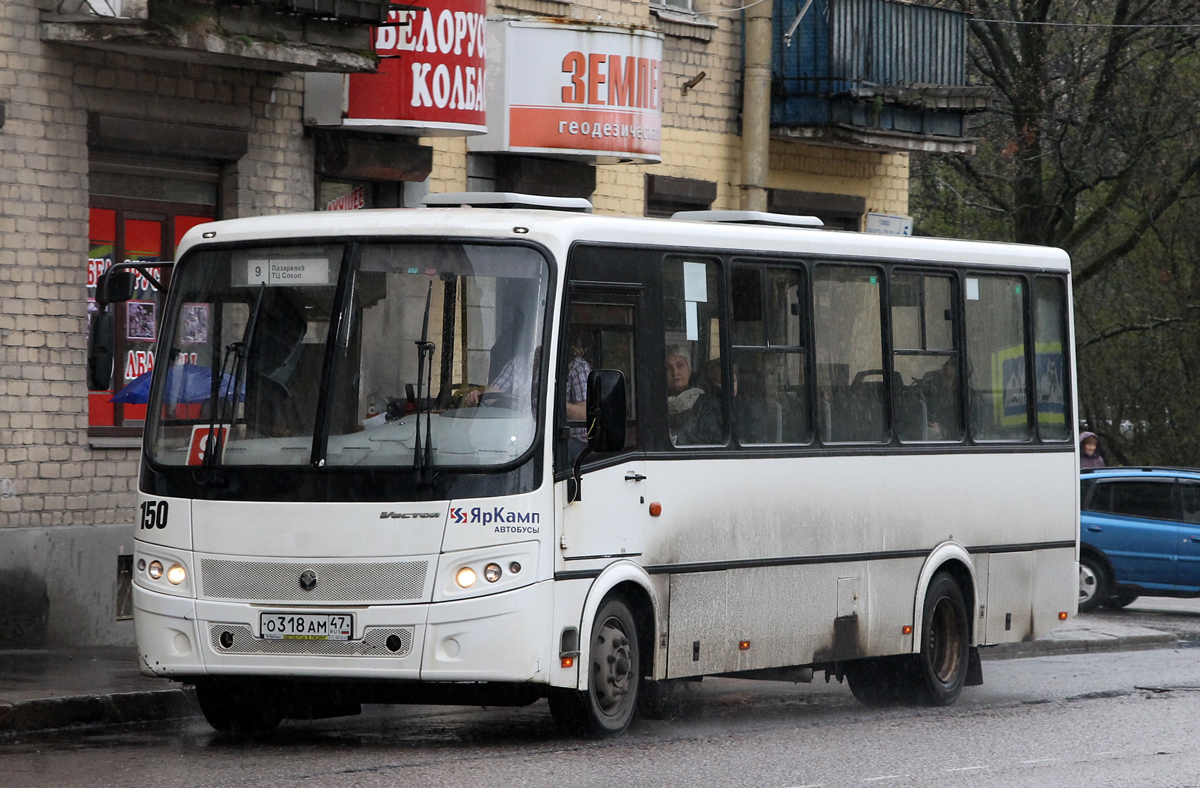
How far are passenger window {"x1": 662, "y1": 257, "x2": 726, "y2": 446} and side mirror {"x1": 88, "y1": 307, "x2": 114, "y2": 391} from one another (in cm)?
290

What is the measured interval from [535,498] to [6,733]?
3.10 meters

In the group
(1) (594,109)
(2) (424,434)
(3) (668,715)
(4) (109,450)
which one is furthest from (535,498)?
(1) (594,109)

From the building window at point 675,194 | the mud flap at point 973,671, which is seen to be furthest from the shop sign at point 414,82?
the mud flap at point 973,671

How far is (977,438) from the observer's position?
13969 mm

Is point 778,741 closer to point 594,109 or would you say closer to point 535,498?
point 535,498

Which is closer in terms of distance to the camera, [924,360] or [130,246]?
[924,360]

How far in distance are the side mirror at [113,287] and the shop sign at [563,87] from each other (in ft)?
26.3

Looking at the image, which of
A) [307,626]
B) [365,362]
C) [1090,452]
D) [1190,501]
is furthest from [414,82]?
[1090,452]

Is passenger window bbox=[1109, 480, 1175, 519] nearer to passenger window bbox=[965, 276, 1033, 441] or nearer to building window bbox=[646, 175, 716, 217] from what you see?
building window bbox=[646, 175, 716, 217]

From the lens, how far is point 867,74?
22.9m

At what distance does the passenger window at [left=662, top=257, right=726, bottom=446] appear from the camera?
1146 cm

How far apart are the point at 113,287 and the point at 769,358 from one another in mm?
3664

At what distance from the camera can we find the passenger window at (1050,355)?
48.4ft

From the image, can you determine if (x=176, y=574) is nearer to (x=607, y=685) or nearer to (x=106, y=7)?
(x=607, y=685)
